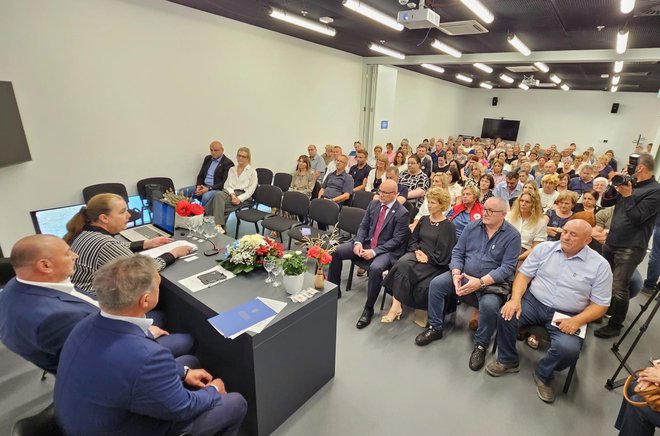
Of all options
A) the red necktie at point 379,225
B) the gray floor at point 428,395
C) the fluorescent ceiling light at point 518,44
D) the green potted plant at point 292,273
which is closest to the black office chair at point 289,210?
the red necktie at point 379,225

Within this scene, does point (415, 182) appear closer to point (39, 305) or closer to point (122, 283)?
point (122, 283)

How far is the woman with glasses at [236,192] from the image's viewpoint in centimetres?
480

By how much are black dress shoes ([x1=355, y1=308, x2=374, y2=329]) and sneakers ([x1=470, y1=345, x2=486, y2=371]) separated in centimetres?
94

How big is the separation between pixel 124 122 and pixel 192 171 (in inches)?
47.8

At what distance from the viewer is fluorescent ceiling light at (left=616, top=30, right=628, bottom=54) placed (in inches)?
183

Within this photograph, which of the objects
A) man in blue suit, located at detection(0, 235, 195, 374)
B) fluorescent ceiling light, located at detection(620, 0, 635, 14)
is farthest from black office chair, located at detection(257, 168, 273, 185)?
fluorescent ceiling light, located at detection(620, 0, 635, 14)

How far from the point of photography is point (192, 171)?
17.6 ft

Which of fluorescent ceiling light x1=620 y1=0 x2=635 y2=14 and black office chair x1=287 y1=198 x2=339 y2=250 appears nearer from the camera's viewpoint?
fluorescent ceiling light x1=620 y1=0 x2=635 y2=14

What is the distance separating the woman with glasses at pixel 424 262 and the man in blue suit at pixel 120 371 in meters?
2.12

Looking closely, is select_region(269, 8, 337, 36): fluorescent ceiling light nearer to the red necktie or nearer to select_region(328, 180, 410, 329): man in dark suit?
select_region(328, 180, 410, 329): man in dark suit

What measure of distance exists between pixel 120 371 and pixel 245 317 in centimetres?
66

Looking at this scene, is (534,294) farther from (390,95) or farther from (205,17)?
(390,95)

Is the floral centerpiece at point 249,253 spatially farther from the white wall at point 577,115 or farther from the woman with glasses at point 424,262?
the white wall at point 577,115

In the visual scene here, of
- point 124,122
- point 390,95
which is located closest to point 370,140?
point 390,95
